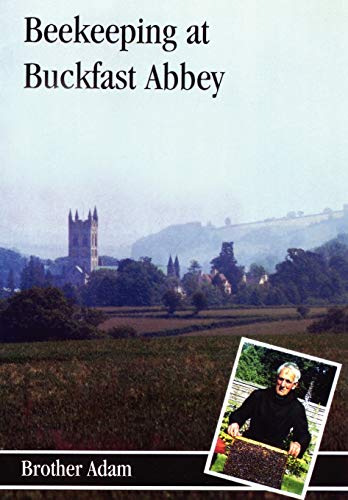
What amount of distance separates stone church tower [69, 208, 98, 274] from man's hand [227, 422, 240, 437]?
2463 millimetres

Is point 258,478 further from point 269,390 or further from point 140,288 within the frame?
point 140,288

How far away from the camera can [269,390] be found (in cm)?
741

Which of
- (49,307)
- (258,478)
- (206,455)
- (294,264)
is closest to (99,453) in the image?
(206,455)

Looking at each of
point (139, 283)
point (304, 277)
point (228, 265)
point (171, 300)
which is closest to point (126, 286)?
point (139, 283)

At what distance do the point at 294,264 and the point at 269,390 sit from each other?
8.29ft

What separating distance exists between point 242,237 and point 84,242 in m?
1.60

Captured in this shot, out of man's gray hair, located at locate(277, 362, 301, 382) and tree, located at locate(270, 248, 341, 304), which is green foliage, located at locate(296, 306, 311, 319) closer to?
tree, located at locate(270, 248, 341, 304)

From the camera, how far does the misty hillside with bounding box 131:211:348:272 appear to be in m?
9.20

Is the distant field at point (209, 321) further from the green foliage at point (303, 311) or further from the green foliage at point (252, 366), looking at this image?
the green foliage at point (252, 366)

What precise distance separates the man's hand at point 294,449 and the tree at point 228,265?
8.46 feet

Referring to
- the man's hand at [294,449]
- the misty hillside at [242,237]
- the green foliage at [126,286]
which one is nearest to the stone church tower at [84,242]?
the green foliage at [126,286]

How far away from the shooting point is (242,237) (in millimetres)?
9344

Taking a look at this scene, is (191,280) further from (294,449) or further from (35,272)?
(294,449)

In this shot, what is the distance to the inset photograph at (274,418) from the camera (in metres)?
7.39
